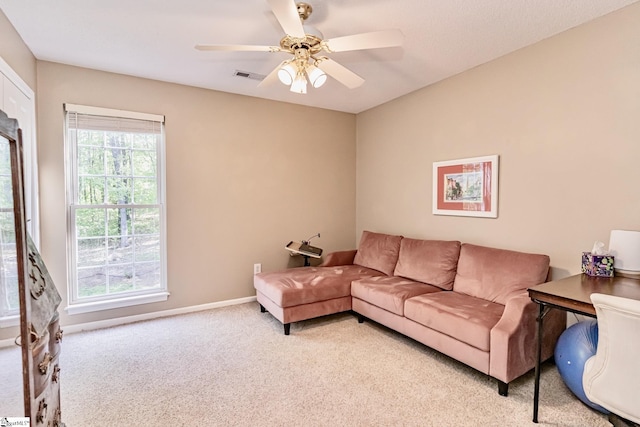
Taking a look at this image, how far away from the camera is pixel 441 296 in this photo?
2.80 meters

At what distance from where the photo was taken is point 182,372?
243 cm

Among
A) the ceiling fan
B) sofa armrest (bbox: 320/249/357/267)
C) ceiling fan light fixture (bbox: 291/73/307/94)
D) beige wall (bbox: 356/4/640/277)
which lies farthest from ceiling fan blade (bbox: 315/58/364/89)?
sofa armrest (bbox: 320/249/357/267)

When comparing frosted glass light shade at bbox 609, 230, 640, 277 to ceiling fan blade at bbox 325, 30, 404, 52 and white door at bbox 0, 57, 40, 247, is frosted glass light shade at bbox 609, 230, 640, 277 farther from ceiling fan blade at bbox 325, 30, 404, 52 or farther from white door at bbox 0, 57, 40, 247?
white door at bbox 0, 57, 40, 247

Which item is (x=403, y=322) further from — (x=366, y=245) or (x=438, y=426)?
(x=366, y=245)

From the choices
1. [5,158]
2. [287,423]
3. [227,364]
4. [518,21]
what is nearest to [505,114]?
[518,21]

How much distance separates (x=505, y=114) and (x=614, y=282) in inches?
64.4

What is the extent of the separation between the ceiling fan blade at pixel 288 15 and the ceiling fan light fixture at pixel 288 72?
21 cm

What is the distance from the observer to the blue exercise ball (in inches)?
76.8

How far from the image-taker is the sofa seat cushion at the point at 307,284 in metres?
3.10

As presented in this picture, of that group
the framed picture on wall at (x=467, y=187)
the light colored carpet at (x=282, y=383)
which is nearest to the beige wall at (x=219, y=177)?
the light colored carpet at (x=282, y=383)

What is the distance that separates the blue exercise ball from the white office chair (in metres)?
0.52

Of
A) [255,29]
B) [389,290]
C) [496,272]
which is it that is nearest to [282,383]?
[389,290]

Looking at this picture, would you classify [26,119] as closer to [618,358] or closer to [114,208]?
[114,208]

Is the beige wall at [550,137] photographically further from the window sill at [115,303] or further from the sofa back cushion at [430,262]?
the window sill at [115,303]
